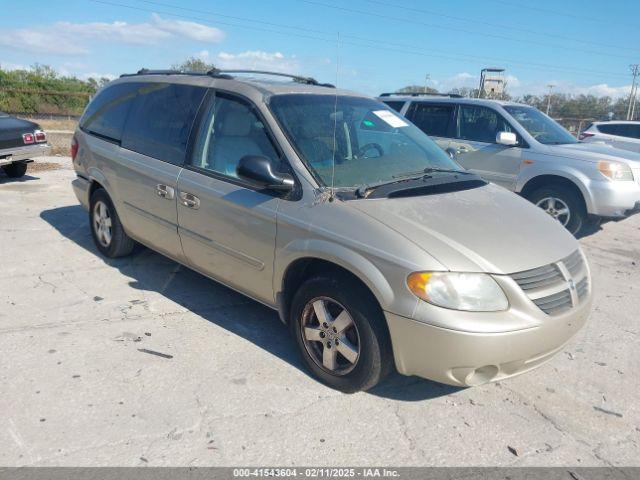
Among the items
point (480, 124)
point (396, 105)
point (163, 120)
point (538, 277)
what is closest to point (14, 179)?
point (163, 120)

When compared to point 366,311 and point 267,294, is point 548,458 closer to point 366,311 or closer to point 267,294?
point 366,311

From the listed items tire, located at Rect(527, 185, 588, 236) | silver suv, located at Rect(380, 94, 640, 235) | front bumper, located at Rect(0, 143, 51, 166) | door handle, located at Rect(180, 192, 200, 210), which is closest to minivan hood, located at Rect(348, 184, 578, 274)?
door handle, located at Rect(180, 192, 200, 210)

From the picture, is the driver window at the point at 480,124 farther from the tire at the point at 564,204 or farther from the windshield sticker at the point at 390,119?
the windshield sticker at the point at 390,119

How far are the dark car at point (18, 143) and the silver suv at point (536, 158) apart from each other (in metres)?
6.50

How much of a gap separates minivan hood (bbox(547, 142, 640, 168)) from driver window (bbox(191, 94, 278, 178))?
197 inches

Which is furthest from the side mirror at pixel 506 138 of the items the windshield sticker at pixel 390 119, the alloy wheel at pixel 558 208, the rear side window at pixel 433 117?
the windshield sticker at pixel 390 119

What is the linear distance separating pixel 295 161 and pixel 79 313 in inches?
87.2

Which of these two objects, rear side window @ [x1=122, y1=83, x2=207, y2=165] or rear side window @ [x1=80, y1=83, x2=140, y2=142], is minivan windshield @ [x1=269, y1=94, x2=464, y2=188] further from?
rear side window @ [x1=80, y1=83, x2=140, y2=142]

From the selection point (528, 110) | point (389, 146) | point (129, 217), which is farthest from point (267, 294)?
point (528, 110)

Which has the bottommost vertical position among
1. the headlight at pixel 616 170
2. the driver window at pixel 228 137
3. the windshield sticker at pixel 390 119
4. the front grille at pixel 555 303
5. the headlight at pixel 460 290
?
the front grille at pixel 555 303

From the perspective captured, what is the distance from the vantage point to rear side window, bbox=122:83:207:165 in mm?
4203

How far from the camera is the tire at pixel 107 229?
205 inches

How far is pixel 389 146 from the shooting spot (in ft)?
13.2

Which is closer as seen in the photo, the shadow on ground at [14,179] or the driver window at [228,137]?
the driver window at [228,137]
